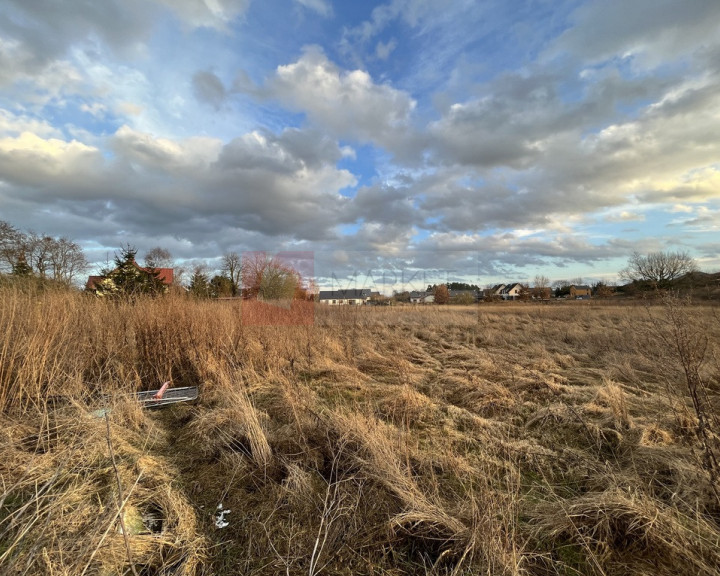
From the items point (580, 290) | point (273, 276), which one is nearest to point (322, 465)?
point (273, 276)

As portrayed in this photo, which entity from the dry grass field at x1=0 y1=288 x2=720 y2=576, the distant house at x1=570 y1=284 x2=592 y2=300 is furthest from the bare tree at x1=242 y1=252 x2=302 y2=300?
the distant house at x1=570 y1=284 x2=592 y2=300

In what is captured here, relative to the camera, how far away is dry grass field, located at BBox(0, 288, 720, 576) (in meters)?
1.75

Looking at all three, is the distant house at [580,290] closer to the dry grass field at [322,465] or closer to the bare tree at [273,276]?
the bare tree at [273,276]

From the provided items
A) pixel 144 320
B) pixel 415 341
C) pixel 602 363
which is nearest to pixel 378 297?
pixel 415 341

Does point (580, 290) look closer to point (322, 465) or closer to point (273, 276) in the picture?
point (273, 276)

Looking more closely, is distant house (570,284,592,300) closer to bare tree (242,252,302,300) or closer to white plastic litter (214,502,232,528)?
bare tree (242,252,302,300)

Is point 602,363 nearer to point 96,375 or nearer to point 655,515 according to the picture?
point 655,515

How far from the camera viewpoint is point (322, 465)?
2.80 m

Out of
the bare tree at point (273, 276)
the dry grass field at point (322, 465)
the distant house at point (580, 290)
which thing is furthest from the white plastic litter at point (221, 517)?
the distant house at point (580, 290)

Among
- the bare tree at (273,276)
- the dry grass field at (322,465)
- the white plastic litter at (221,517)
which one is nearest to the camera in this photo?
the dry grass field at (322,465)

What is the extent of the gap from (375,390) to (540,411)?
239cm

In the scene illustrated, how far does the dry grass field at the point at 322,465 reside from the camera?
1750mm

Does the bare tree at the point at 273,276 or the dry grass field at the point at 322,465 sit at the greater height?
the bare tree at the point at 273,276

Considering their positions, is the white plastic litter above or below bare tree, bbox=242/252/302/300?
below
